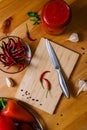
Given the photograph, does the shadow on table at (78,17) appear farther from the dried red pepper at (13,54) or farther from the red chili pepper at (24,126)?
the red chili pepper at (24,126)

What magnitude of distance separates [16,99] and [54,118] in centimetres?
13

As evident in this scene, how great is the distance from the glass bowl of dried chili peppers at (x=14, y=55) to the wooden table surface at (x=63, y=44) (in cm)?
2

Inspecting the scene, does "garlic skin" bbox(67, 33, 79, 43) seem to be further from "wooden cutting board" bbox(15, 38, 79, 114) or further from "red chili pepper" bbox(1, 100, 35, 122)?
"red chili pepper" bbox(1, 100, 35, 122)

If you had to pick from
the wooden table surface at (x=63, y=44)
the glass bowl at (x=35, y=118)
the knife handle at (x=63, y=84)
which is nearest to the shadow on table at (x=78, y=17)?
the wooden table surface at (x=63, y=44)

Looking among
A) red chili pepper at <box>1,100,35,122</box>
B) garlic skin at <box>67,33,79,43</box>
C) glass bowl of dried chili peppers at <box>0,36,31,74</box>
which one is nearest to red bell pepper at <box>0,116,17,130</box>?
red chili pepper at <box>1,100,35,122</box>

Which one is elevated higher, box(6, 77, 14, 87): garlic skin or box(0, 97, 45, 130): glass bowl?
box(6, 77, 14, 87): garlic skin

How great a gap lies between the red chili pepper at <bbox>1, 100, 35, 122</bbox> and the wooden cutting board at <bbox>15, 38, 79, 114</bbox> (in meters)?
0.03

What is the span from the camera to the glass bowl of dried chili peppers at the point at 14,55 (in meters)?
1.47

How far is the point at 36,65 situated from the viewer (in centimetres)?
148

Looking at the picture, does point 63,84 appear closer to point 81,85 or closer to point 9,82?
point 81,85

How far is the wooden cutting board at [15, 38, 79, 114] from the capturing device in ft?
4.81

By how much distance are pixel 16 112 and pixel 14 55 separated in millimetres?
170

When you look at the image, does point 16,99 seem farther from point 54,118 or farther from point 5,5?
point 5,5

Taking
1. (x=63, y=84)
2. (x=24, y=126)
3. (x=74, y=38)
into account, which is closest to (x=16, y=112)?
(x=24, y=126)
